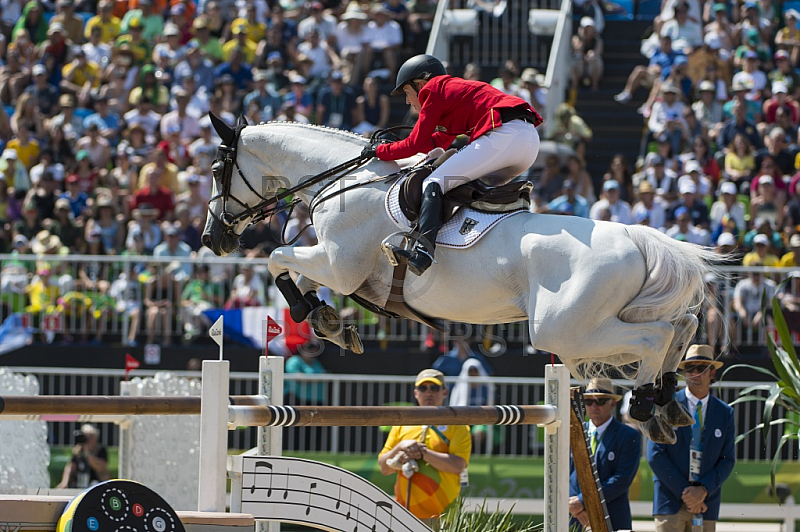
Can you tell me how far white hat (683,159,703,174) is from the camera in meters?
13.4

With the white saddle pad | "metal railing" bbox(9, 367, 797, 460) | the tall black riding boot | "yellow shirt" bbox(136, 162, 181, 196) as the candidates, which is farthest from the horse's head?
"yellow shirt" bbox(136, 162, 181, 196)

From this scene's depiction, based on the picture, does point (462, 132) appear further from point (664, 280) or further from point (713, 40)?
point (713, 40)

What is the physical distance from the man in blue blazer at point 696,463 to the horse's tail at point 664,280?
1.18 meters

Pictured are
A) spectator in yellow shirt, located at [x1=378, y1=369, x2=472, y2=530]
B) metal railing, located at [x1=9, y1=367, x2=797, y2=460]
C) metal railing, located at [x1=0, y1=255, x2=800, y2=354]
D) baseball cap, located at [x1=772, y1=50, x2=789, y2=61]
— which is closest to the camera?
spectator in yellow shirt, located at [x1=378, y1=369, x2=472, y2=530]

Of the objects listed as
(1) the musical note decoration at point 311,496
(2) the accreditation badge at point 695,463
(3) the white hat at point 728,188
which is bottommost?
(2) the accreditation badge at point 695,463

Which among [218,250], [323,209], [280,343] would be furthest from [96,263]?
[323,209]

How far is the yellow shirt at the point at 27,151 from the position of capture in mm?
15727

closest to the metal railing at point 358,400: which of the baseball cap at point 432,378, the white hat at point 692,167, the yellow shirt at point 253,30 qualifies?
the baseball cap at point 432,378

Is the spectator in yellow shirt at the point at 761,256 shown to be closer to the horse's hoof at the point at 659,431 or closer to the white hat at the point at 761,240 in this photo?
the white hat at the point at 761,240

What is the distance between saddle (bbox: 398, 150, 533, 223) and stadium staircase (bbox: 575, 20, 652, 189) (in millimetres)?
8818

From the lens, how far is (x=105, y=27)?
18.2m

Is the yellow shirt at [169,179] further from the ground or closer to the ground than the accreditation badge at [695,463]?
further from the ground

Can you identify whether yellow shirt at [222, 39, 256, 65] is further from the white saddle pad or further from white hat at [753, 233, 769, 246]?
the white saddle pad

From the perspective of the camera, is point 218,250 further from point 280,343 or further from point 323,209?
point 280,343
